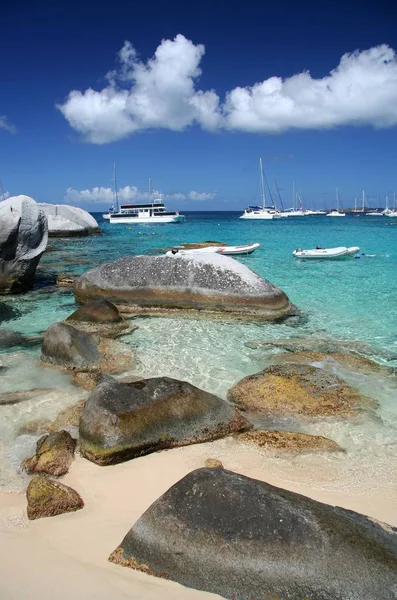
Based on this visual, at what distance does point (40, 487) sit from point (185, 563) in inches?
72.1

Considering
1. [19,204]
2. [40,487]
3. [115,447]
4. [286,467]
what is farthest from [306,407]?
[19,204]

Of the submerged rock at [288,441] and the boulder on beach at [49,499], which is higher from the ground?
the boulder on beach at [49,499]

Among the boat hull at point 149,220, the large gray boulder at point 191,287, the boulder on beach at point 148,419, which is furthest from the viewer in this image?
the boat hull at point 149,220

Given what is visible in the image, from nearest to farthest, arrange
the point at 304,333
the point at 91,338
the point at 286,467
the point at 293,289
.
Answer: the point at 286,467 < the point at 91,338 < the point at 304,333 < the point at 293,289

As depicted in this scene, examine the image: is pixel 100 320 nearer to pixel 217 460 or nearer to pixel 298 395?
pixel 298 395

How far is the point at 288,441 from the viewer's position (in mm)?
6105

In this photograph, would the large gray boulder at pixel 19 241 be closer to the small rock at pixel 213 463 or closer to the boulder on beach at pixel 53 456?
the boulder on beach at pixel 53 456

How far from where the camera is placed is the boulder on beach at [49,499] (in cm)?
450

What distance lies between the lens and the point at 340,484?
525 centimetres

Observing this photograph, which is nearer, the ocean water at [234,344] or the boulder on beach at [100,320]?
the ocean water at [234,344]

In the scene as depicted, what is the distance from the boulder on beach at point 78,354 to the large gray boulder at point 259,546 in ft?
17.0

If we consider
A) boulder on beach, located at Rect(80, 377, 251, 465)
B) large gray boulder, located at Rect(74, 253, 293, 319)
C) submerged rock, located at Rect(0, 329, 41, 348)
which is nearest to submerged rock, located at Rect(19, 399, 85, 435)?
boulder on beach, located at Rect(80, 377, 251, 465)

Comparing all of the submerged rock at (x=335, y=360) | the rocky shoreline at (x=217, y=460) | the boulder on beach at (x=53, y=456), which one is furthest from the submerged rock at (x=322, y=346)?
the boulder on beach at (x=53, y=456)

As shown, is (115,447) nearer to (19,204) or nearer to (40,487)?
(40,487)
